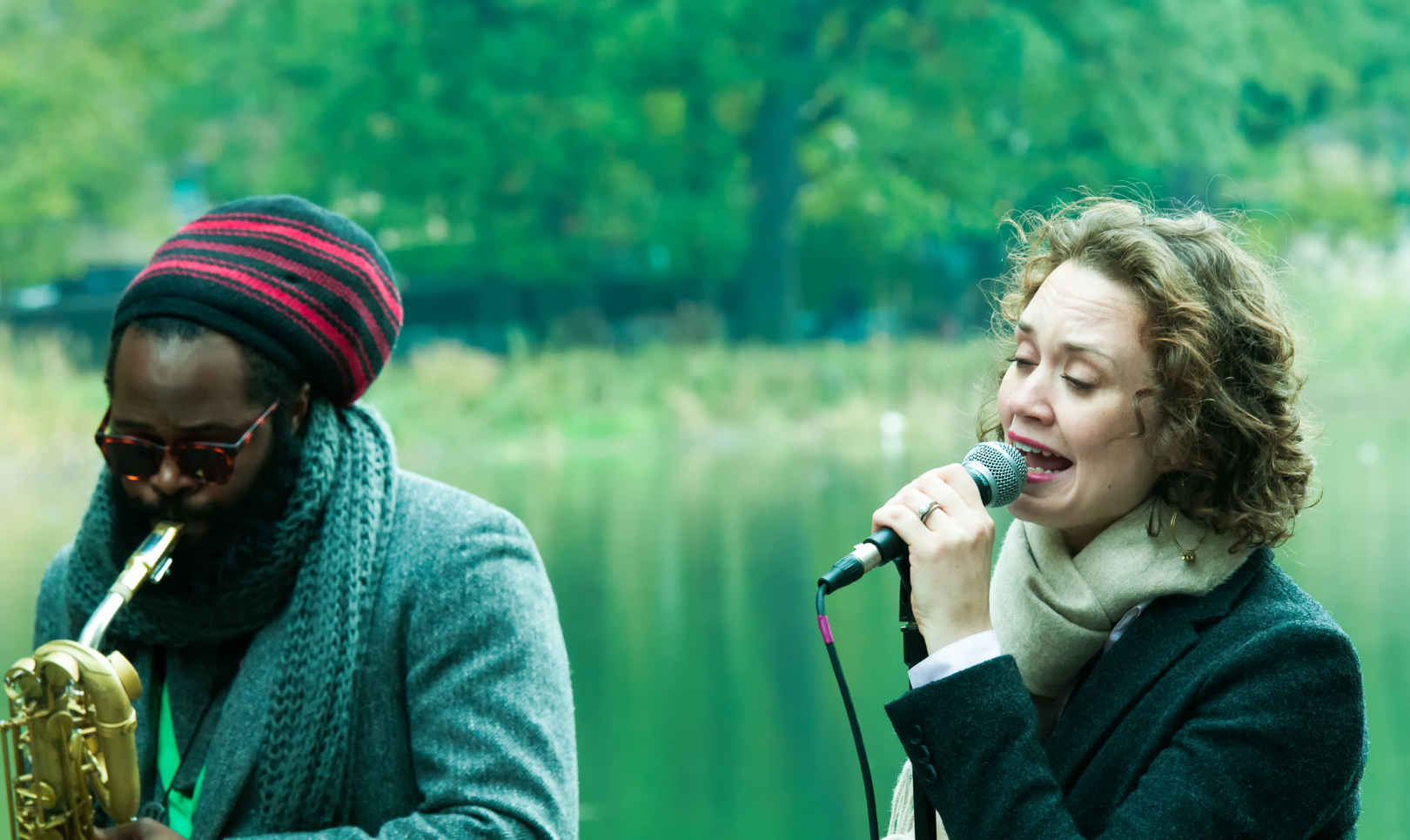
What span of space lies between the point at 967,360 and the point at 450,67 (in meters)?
4.37

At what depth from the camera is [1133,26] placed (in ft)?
35.0

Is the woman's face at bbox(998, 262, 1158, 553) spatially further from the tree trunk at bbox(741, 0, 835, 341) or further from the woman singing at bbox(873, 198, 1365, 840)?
the tree trunk at bbox(741, 0, 835, 341)

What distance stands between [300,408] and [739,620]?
13.8ft

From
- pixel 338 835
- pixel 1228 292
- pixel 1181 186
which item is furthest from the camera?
pixel 1181 186

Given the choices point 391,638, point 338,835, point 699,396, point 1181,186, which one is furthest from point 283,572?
point 1181,186

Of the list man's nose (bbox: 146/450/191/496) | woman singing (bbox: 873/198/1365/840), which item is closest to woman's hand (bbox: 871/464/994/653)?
Answer: woman singing (bbox: 873/198/1365/840)

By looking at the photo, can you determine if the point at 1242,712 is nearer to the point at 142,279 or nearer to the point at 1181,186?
the point at 142,279

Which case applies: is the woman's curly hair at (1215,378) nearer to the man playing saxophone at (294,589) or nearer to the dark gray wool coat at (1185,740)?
the dark gray wool coat at (1185,740)

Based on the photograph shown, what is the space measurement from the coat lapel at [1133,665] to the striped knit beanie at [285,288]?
2.92 ft

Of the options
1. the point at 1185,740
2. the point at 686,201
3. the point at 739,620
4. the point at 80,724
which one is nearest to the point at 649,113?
the point at 686,201

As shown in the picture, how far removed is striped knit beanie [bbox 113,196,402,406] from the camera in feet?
5.03

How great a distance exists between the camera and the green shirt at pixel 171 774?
5.27 feet

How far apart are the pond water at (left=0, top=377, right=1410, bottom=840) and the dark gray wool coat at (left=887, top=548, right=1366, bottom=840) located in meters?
2.69

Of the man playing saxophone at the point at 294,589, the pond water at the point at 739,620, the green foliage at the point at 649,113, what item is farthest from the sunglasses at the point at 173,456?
the green foliage at the point at 649,113
